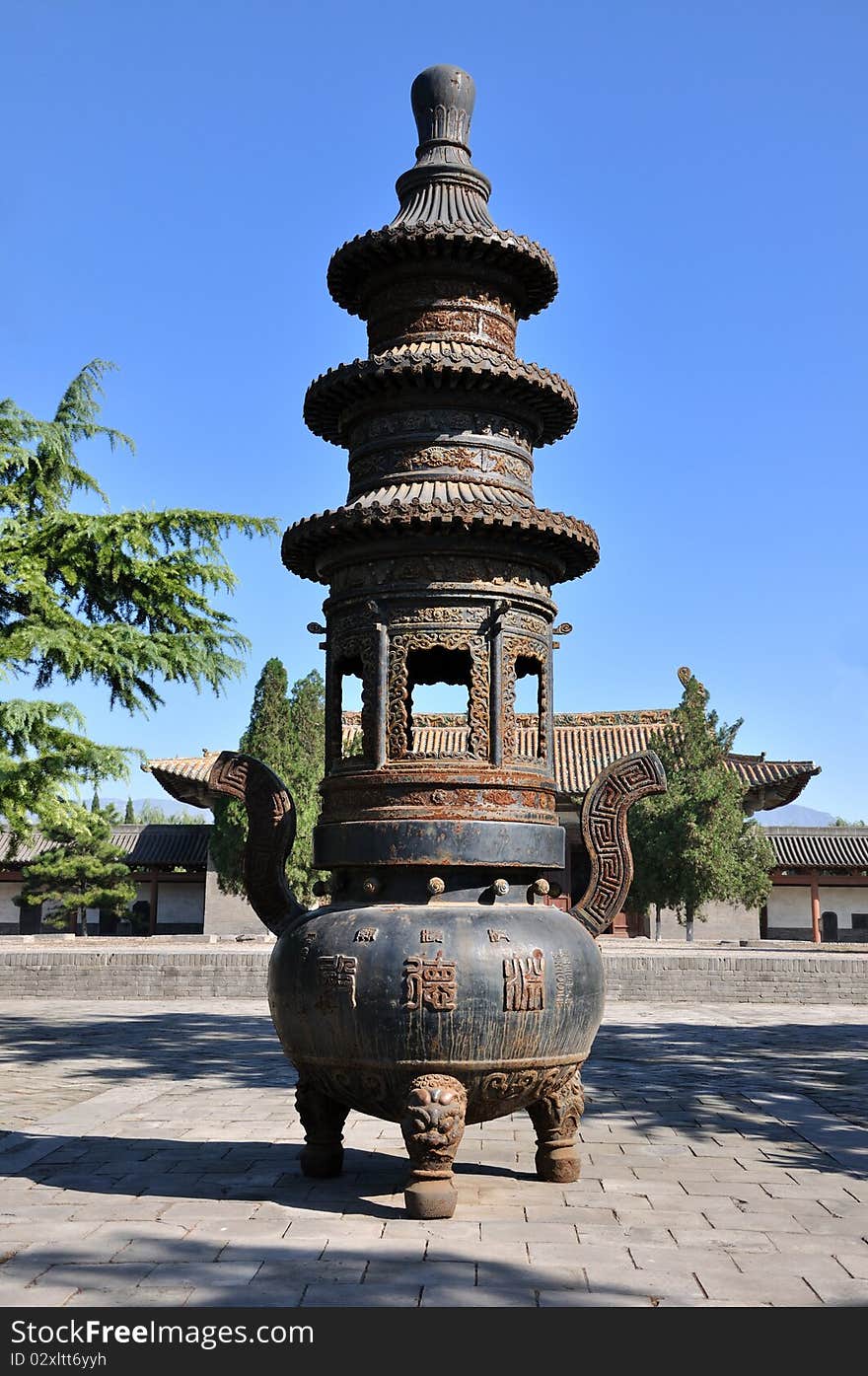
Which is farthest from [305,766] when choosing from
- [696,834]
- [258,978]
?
[258,978]

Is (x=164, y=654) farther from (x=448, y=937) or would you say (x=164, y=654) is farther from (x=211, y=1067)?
(x=448, y=937)

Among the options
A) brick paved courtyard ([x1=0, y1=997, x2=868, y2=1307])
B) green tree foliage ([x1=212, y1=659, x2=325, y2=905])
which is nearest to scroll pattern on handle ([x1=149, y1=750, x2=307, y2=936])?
brick paved courtyard ([x1=0, y1=997, x2=868, y2=1307])

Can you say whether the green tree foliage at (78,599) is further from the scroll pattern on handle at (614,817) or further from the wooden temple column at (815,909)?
the wooden temple column at (815,909)

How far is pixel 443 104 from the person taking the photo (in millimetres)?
7277

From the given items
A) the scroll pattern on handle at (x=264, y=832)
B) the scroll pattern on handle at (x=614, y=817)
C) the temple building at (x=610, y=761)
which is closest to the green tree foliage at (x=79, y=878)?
the temple building at (x=610, y=761)

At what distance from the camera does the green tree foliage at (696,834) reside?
23.4m

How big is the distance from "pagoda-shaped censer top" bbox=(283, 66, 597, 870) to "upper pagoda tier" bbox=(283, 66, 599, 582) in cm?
1

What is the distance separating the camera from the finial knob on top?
23.7ft

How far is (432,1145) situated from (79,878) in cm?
2512

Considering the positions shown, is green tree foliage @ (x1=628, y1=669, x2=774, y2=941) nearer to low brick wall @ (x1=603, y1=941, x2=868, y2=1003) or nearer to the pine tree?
low brick wall @ (x1=603, y1=941, x2=868, y2=1003)

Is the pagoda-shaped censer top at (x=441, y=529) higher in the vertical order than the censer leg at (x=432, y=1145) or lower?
higher

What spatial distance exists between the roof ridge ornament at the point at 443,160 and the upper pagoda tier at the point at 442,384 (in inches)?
0.4

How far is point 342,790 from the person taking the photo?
249 inches
